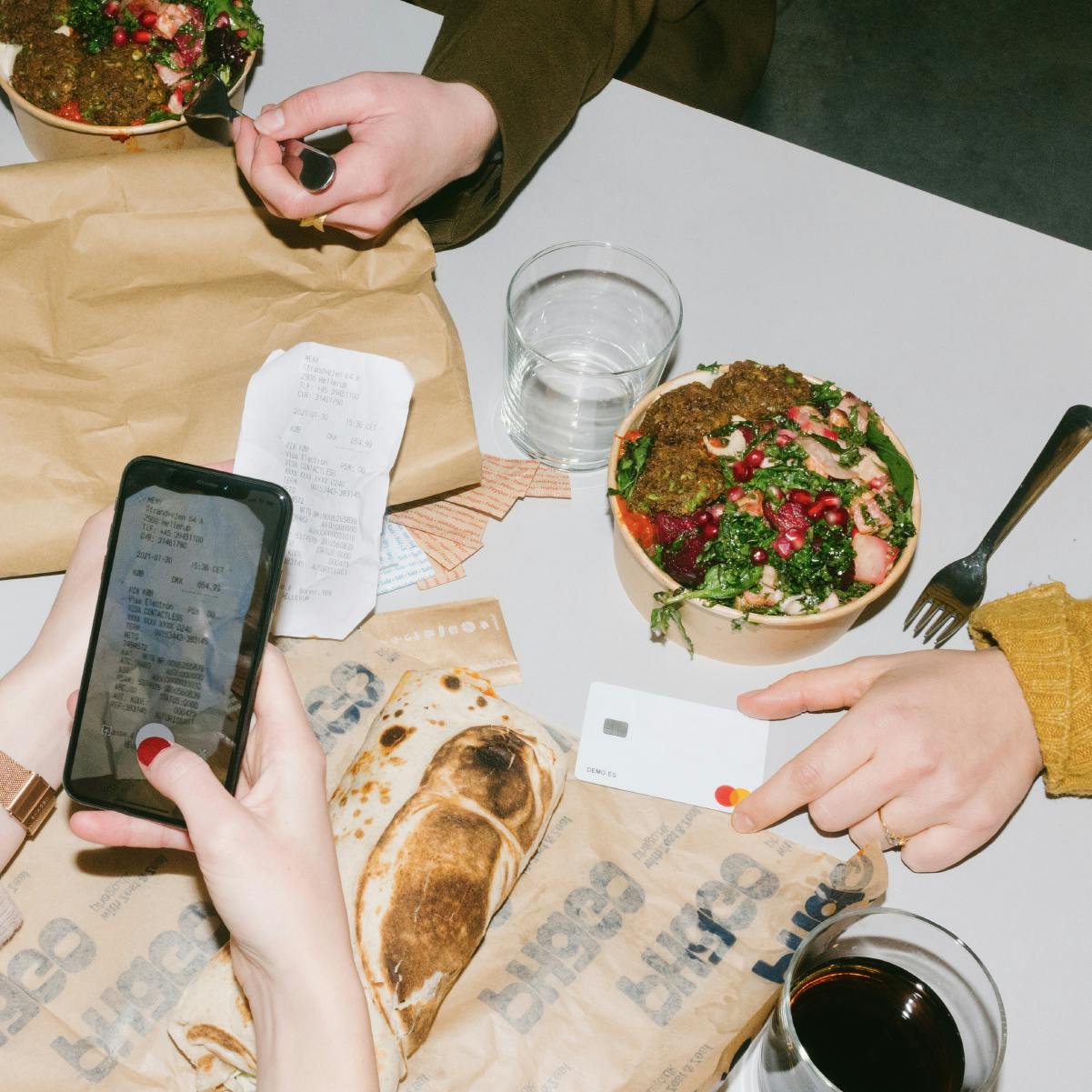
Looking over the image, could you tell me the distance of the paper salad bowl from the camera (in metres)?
1.26

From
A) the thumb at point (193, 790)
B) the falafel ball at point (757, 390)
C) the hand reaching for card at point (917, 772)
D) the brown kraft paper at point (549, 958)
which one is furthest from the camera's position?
the falafel ball at point (757, 390)

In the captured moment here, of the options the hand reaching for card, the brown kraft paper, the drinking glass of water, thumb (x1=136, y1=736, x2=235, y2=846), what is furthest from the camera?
the drinking glass of water

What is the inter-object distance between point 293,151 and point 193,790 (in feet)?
2.45

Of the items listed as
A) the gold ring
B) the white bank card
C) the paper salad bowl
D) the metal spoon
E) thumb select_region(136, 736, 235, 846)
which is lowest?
the white bank card

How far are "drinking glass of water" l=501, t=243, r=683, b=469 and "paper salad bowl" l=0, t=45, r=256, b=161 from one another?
431mm

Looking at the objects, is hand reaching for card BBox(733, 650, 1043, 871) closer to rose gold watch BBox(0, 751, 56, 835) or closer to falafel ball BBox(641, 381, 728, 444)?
falafel ball BBox(641, 381, 728, 444)

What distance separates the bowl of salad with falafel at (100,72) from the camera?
1269 millimetres

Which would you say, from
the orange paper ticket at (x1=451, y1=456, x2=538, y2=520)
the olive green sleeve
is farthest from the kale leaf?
the orange paper ticket at (x1=451, y1=456, x2=538, y2=520)

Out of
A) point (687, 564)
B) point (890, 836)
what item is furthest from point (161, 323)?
point (890, 836)

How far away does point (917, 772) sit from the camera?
43.7 inches

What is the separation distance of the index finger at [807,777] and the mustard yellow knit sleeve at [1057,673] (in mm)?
202

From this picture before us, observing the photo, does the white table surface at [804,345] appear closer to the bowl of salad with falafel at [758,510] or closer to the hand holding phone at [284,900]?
the bowl of salad with falafel at [758,510]

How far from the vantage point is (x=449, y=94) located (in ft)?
4.41

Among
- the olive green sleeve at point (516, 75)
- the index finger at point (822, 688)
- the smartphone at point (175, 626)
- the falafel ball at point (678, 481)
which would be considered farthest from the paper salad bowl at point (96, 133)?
the index finger at point (822, 688)
